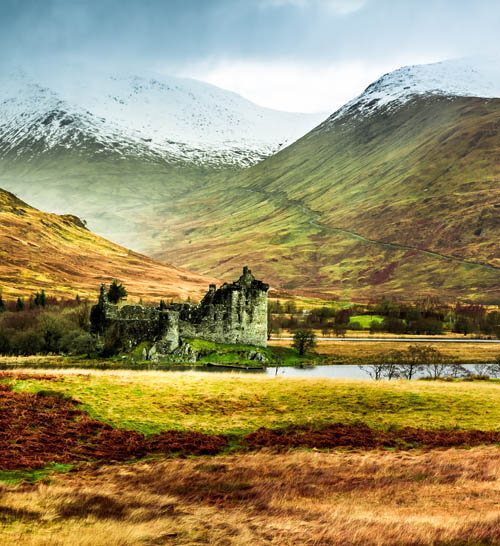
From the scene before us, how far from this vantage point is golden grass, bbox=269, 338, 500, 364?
113 m

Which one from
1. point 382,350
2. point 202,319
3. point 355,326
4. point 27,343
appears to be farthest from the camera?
point 355,326

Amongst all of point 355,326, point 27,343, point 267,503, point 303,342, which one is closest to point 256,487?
point 267,503

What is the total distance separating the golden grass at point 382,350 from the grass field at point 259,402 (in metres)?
66.6

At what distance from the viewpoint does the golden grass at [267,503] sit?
52.7ft

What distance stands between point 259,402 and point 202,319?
1882 inches

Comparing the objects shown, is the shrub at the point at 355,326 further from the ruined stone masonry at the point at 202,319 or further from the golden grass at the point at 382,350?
the ruined stone masonry at the point at 202,319

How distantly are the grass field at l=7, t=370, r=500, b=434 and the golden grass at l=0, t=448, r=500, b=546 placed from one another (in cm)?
701

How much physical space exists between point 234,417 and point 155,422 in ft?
15.5

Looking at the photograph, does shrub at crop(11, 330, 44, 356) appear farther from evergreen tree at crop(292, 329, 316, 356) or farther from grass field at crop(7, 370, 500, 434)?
grass field at crop(7, 370, 500, 434)

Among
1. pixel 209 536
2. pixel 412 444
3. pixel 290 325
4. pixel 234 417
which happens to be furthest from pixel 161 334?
pixel 290 325

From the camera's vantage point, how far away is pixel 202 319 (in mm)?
84625

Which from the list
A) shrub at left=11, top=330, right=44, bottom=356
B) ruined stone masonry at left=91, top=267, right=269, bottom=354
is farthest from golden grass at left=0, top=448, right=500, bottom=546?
shrub at left=11, top=330, right=44, bottom=356

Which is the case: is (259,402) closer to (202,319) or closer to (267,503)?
(267,503)

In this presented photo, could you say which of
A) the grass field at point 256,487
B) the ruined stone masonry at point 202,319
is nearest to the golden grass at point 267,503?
the grass field at point 256,487
